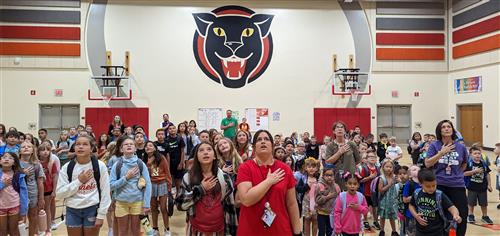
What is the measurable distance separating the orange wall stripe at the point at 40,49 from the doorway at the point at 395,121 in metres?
14.4

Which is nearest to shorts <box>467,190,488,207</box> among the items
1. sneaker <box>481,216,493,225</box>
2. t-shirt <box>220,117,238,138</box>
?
sneaker <box>481,216,493,225</box>

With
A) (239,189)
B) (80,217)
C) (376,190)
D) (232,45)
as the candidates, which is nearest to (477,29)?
(232,45)

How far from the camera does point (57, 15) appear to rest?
56.6ft

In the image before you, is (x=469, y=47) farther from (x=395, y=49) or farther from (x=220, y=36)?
(x=220, y=36)

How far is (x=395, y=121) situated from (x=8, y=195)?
58.0 feet

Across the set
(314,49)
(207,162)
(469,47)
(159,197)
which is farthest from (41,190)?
(469,47)

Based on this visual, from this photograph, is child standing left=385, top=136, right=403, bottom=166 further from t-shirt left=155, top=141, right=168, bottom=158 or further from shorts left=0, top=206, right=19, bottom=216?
shorts left=0, top=206, right=19, bottom=216

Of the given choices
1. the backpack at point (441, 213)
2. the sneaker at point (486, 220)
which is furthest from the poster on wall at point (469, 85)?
the backpack at point (441, 213)

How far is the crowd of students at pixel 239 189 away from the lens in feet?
9.06

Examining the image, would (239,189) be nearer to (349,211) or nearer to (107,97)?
(349,211)

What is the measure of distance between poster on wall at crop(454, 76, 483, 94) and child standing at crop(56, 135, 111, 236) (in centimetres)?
1801

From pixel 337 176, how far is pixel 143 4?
50.0 ft

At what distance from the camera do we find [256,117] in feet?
59.3

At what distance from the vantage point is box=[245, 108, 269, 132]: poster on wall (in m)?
18.1
